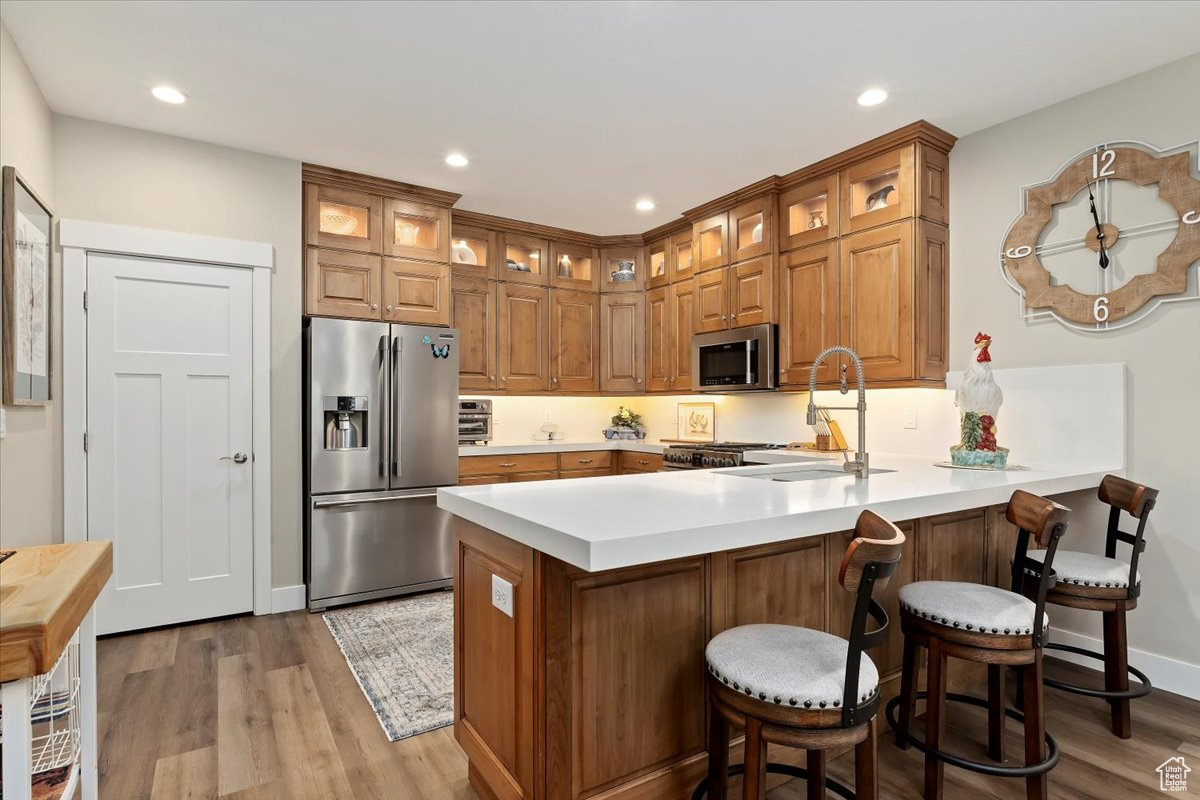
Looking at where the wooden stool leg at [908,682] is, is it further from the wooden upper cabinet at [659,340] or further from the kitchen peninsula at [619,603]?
the wooden upper cabinet at [659,340]

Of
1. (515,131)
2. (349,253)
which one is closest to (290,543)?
(349,253)

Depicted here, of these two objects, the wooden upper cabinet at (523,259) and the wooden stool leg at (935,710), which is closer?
the wooden stool leg at (935,710)

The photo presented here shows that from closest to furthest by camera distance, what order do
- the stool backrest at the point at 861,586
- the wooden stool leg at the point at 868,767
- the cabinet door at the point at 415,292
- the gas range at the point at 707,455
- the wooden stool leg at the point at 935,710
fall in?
the stool backrest at the point at 861,586, the wooden stool leg at the point at 868,767, the wooden stool leg at the point at 935,710, the gas range at the point at 707,455, the cabinet door at the point at 415,292

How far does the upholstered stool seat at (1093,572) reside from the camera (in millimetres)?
2129

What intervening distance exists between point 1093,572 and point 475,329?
395 cm

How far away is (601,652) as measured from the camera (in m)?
1.54

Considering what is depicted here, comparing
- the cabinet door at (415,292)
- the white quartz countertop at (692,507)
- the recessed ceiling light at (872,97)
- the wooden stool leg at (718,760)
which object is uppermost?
the recessed ceiling light at (872,97)

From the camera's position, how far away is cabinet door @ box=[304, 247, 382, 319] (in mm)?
3773

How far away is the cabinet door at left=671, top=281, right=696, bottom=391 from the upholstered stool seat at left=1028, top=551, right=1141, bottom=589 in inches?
108

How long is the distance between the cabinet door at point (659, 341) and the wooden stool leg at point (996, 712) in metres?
3.27

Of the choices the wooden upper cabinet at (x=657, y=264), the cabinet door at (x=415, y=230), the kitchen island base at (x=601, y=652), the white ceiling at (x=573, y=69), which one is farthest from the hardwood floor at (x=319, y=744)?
the wooden upper cabinet at (x=657, y=264)

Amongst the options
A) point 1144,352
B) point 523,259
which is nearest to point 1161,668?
point 1144,352

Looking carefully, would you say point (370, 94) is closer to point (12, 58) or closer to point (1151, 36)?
point (12, 58)

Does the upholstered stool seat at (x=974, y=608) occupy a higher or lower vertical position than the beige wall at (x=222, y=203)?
lower
